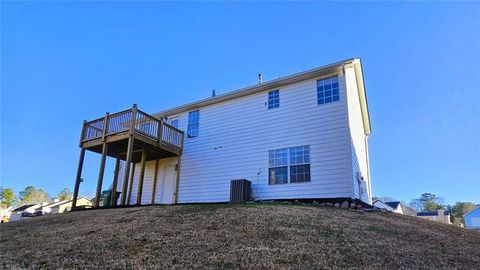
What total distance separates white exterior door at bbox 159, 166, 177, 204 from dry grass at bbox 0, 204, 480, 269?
636 centimetres

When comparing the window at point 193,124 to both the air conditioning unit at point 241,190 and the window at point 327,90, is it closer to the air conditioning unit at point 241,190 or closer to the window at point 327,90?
the air conditioning unit at point 241,190

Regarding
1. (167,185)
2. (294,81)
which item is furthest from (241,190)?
(294,81)

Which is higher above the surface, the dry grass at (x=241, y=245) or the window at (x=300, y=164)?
the window at (x=300, y=164)

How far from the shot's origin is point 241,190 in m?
11.4

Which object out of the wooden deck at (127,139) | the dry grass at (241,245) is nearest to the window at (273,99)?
the wooden deck at (127,139)

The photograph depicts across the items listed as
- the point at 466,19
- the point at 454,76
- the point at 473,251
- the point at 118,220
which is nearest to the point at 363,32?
the point at 466,19

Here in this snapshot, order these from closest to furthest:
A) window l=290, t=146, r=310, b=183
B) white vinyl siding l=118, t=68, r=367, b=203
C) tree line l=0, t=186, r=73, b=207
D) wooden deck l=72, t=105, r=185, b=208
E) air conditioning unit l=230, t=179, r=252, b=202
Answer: white vinyl siding l=118, t=68, r=367, b=203, window l=290, t=146, r=310, b=183, air conditioning unit l=230, t=179, r=252, b=202, wooden deck l=72, t=105, r=185, b=208, tree line l=0, t=186, r=73, b=207

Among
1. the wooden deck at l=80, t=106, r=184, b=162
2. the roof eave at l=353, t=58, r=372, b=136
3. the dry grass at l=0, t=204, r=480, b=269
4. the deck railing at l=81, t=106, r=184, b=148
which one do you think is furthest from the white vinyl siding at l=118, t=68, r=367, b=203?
the dry grass at l=0, t=204, r=480, b=269

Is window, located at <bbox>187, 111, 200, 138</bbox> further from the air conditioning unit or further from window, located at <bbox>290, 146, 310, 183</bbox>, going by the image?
window, located at <bbox>290, 146, 310, 183</bbox>

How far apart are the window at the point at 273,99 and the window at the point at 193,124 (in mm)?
3559

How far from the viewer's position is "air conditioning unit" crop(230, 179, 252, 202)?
37.3 feet

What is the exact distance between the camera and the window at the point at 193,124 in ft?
46.2

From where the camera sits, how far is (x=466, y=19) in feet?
44.0

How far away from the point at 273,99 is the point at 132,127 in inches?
214
